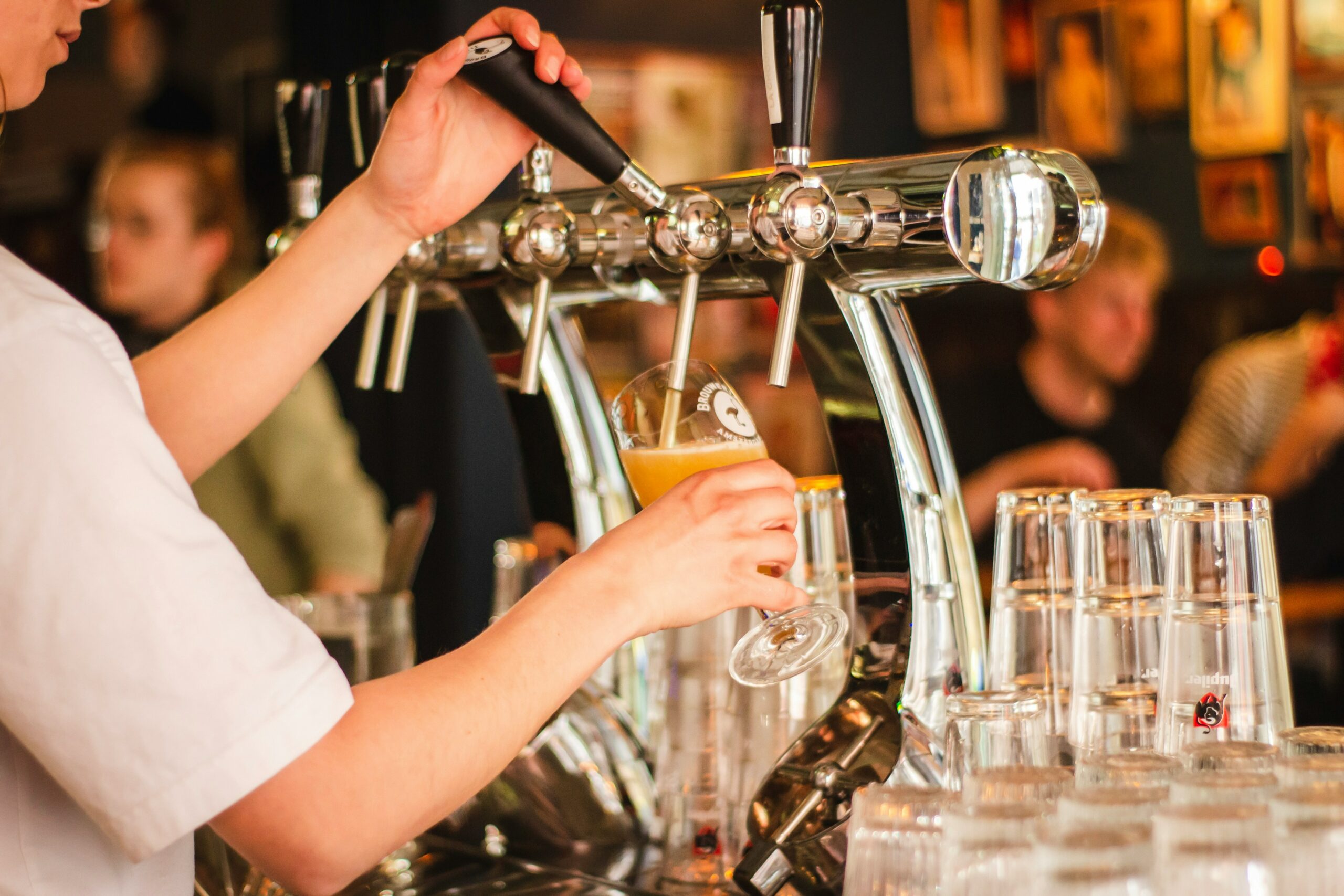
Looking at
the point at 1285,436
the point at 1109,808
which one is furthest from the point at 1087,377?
the point at 1109,808

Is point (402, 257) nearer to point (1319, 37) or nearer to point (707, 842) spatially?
point (707, 842)

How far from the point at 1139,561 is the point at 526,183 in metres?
0.57

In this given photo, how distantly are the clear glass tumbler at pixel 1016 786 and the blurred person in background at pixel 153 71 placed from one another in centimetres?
513

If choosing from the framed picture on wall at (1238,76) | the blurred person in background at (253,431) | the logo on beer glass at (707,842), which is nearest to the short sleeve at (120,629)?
the logo on beer glass at (707,842)

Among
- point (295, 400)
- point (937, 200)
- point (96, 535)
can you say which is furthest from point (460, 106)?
point (295, 400)

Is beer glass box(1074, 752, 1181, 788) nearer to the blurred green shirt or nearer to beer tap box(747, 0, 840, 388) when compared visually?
beer tap box(747, 0, 840, 388)

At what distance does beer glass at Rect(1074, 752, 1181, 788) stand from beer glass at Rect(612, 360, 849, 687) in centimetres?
20

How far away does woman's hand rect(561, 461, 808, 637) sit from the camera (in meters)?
0.88

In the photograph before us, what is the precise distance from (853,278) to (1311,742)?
43 cm

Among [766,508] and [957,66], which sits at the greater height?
[957,66]

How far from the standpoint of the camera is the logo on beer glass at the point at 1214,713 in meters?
0.87

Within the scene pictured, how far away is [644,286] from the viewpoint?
3.83 ft

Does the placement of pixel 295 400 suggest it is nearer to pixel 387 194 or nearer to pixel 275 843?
pixel 387 194

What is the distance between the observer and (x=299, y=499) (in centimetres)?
286
